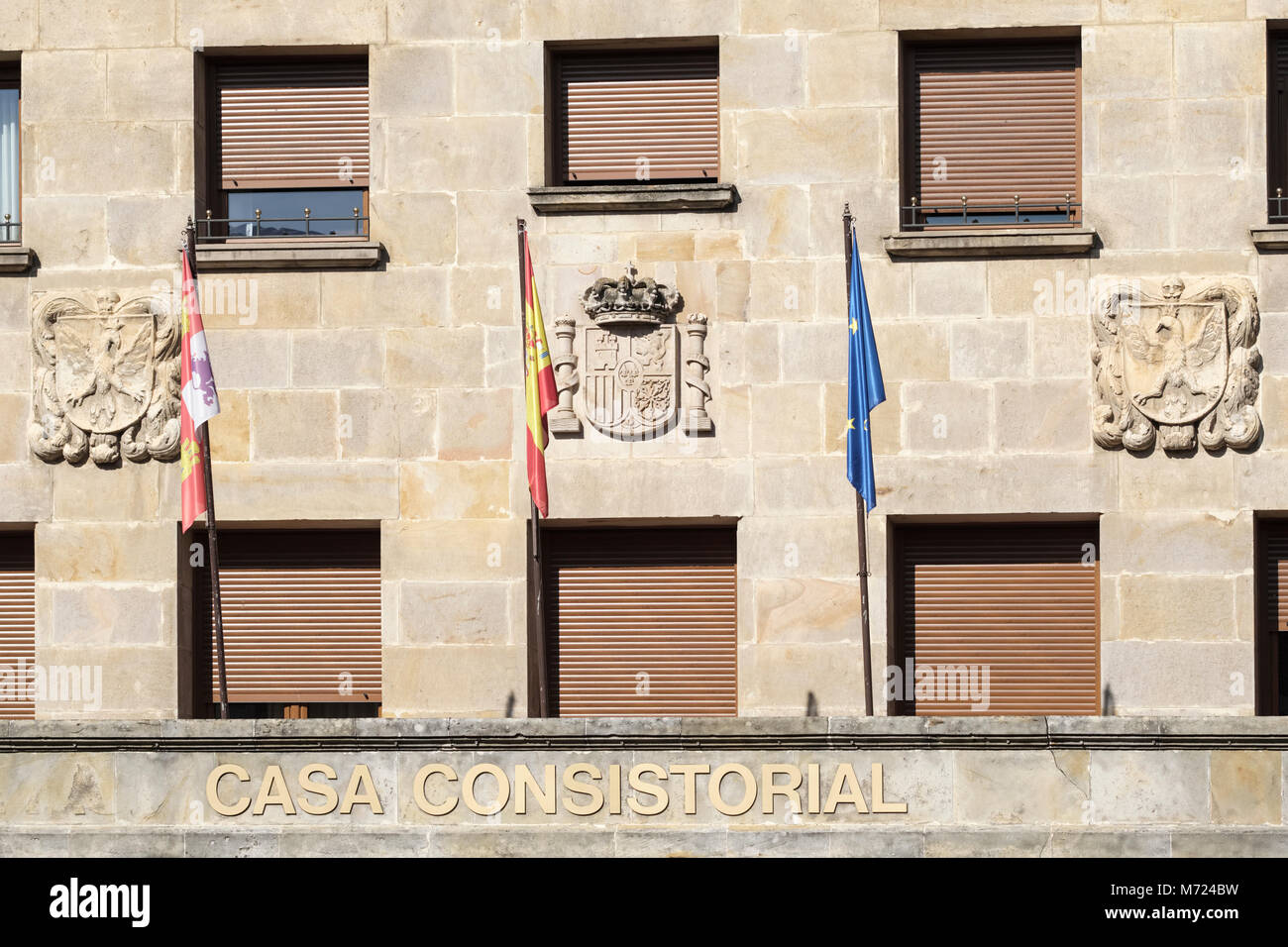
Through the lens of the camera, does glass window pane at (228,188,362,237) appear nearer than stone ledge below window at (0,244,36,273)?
No

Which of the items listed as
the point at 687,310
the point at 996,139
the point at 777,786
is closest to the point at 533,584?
the point at 687,310

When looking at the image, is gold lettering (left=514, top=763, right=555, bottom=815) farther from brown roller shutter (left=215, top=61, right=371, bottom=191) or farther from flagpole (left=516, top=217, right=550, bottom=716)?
brown roller shutter (left=215, top=61, right=371, bottom=191)

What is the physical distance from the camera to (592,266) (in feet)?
78.6

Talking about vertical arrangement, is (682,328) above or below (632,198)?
below

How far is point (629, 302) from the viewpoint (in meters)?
23.6

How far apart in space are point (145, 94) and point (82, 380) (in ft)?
10.6

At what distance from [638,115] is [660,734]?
7870 millimetres

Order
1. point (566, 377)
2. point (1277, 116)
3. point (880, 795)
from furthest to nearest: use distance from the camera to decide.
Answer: point (1277, 116) < point (566, 377) < point (880, 795)

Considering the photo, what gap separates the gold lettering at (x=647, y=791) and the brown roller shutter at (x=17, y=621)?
7935mm

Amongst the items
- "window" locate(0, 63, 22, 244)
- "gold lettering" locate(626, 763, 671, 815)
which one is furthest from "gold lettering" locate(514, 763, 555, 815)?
"window" locate(0, 63, 22, 244)

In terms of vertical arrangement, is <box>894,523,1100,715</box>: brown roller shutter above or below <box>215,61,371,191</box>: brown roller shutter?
below

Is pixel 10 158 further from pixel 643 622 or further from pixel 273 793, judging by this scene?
pixel 273 793

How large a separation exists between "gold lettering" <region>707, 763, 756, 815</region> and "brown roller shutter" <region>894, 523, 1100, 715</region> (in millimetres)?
4666

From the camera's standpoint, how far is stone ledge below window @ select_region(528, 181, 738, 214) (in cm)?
2380
